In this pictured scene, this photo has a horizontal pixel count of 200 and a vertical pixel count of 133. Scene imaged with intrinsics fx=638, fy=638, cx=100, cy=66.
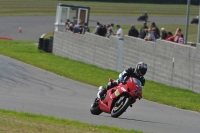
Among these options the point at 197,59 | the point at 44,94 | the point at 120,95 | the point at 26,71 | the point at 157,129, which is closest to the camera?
the point at 157,129

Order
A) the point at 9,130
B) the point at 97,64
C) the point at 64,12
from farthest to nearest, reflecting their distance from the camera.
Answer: the point at 64,12 → the point at 97,64 → the point at 9,130

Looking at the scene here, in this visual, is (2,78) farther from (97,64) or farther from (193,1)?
(193,1)

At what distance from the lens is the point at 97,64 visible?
2953 centimetres

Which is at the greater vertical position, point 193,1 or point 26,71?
point 193,1

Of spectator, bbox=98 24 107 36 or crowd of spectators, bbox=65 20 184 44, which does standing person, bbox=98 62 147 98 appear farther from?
spectator, bbox=98 24 107 36

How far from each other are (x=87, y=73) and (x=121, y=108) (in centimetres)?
1230

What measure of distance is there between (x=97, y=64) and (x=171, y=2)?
33288 millimetres

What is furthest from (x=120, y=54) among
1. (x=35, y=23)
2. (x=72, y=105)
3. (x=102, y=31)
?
(x=35, y=23)

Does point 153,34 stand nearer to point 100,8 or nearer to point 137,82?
point 137,82

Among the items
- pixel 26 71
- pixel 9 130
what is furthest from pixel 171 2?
pixel 9 130

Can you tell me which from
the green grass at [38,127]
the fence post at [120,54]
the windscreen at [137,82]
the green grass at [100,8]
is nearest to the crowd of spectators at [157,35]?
the fence post at [120,54]

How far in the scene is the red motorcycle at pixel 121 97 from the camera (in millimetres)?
13664

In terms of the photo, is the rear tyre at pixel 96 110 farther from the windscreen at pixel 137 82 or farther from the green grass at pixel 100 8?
the green grass at pixel 100 8

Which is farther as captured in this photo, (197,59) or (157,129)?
(197,59)
